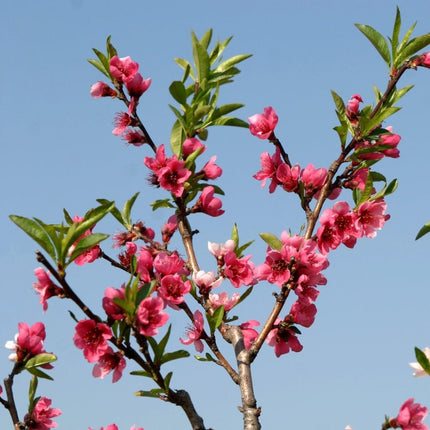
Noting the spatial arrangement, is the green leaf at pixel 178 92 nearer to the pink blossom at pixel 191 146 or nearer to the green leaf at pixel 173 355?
the pink blossom at pixel 191 146

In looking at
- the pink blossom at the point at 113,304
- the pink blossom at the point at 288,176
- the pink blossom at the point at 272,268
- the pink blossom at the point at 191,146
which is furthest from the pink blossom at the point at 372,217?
the pink blossom at the point at 113,304

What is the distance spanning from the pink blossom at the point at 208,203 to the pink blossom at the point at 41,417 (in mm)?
1341

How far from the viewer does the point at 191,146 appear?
3.92 meters

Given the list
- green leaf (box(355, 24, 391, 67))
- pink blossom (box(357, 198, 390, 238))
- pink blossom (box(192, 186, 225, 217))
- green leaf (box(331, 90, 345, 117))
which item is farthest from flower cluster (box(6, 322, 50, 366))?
green leaf (box(355, 24, 391, 67))

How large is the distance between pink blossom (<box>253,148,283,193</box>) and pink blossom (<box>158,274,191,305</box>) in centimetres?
86

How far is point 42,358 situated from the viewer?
3.33 metres

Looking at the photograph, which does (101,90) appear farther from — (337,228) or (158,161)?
(337,228)

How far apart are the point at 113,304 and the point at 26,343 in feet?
2.22

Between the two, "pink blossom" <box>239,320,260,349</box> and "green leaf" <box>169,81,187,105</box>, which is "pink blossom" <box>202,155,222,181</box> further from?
"pink blossom" <box>239,320,260,349</box>

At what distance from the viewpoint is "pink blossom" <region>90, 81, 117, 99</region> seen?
415cm

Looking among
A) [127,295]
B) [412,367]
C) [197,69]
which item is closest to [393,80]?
[197,69]

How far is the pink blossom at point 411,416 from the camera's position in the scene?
296 centimetres

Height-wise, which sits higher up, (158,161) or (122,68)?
(122,68)

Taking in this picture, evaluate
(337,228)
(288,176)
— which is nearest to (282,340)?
(337,228)
